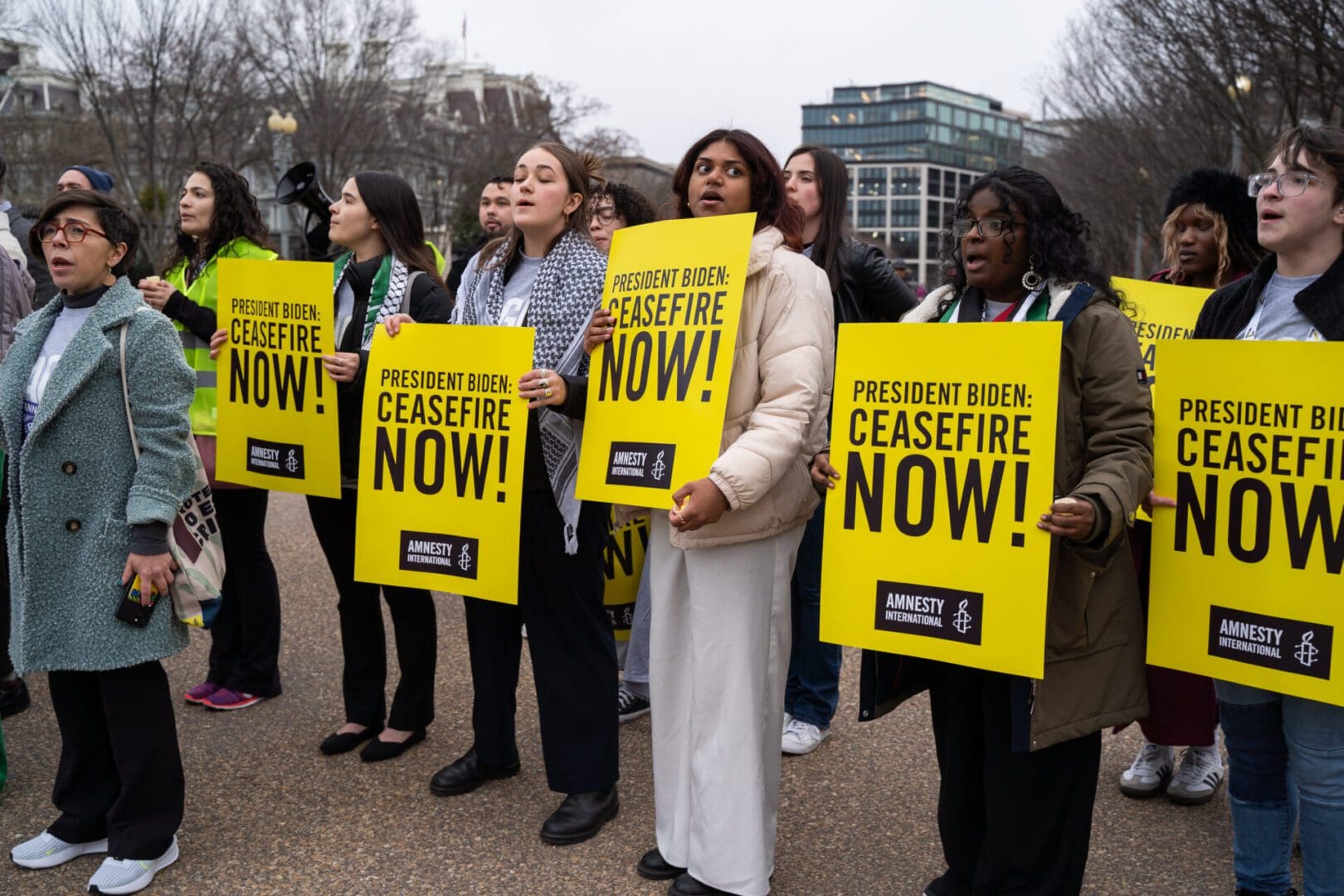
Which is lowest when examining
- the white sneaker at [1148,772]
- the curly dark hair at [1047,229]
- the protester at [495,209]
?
the white sneaker at [1148,772]

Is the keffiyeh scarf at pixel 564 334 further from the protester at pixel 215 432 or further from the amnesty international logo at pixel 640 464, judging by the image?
the protester at pixel 215 432

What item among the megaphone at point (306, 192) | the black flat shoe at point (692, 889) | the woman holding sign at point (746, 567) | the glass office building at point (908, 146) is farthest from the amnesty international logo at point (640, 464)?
the glass office building at point (908, 146)

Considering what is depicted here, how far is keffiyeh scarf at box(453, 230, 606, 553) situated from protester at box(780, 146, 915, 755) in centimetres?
124

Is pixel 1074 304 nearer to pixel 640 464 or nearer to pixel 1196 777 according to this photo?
pixel 640 464

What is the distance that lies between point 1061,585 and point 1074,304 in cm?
68

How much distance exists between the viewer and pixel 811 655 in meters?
4.87

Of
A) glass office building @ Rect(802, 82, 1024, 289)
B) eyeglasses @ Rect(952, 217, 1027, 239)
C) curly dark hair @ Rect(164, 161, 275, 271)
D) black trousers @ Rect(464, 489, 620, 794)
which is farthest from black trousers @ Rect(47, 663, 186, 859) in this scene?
glass office building @ Rect(802, 82, 1024, 289)

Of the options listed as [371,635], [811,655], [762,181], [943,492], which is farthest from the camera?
[811,655]

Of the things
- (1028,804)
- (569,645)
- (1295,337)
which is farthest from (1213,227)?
(569,645)

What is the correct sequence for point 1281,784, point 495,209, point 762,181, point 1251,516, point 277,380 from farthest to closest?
point 495,209 → point 277,380 → point 762,181 → point 1281,784 → point 1251,516

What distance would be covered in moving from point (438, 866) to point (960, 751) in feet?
5.64

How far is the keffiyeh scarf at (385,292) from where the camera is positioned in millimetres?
4469

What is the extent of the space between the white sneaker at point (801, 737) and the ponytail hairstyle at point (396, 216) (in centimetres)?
229

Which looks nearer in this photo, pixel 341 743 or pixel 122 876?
pixel 122 876
